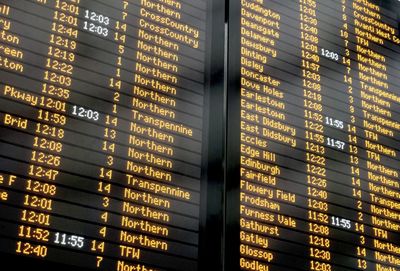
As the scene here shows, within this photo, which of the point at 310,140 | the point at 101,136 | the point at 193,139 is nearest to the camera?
the point at 101,136

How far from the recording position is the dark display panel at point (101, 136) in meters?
3.84

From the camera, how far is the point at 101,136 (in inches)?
163

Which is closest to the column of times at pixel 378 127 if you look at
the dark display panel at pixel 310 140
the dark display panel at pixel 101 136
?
Answer: the dark display panel at pixel 310 140

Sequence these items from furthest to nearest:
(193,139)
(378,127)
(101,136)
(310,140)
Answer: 1. (378,127)
2. (310,140)
3. (193,139)
4. (101,136)

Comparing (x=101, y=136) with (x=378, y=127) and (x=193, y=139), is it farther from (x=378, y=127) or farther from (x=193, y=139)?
(x=378, y=127)

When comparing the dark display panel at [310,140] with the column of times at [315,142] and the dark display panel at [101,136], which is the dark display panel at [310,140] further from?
the dark display panel at [101,136]

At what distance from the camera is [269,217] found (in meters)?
4.54

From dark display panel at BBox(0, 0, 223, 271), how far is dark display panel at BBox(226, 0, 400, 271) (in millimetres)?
321

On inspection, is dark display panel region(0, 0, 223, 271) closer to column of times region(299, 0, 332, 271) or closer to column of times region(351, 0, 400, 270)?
column of times region(299, 0, 332, 271)

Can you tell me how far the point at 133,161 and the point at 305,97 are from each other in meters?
1.50

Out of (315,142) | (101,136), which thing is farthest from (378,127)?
(101,136)

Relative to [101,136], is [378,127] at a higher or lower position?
higher

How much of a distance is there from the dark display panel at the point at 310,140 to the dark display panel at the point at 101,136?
1.05 ft

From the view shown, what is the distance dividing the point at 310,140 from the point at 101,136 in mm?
1572
